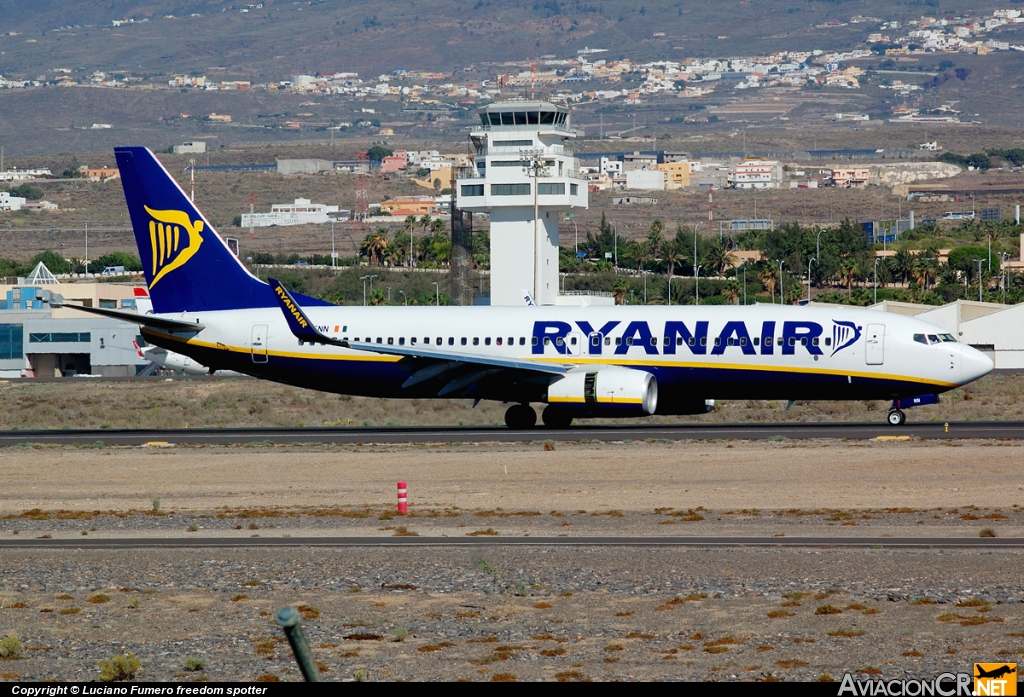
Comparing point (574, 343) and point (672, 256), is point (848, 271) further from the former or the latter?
point (574, 343)

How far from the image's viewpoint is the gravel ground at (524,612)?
1542cm

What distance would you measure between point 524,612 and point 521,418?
26.3 meters

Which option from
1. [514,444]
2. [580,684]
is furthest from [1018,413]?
[580,684]

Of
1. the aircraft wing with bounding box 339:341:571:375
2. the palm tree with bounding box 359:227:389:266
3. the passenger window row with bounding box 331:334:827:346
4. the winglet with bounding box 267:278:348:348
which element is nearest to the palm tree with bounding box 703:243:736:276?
the palm tree with bounding box 359:227:389:266

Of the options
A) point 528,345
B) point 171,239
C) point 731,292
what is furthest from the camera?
point 731,292

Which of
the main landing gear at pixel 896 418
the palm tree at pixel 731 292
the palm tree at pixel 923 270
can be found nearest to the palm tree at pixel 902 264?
the palm tree at pixel 923 270

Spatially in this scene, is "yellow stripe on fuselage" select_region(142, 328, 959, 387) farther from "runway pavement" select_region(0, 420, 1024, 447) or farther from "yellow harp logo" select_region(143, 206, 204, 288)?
"yellow harp logo" select_region(143, 206, 204, 288)

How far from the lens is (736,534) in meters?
23.5

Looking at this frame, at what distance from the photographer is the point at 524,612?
714 inches

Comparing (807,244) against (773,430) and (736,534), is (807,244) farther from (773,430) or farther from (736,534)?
(736,534)

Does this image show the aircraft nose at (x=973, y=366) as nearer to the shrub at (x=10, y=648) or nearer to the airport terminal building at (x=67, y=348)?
the shrub at (x=10, y=648)

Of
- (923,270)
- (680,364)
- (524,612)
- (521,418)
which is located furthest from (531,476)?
(923,270)

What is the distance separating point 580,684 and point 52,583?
959 cm

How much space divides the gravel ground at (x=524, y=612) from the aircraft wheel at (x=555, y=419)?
20.8 m
